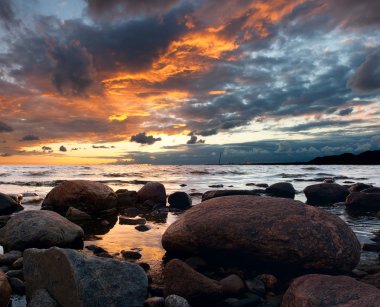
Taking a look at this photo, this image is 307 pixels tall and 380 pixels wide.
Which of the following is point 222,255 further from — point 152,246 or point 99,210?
point 99,210

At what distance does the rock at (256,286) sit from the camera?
5391mm

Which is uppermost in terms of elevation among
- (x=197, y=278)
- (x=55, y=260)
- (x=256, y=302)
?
(x=55, y=260)

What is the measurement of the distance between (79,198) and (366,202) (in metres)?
11.2

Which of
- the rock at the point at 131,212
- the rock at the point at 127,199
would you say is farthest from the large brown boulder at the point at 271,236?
the rock at the point at 127,199

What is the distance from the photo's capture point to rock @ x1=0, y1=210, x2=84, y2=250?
23.3ft

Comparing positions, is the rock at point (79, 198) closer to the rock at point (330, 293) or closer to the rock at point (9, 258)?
the rock at point (9, 258)

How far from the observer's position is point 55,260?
4.51 m

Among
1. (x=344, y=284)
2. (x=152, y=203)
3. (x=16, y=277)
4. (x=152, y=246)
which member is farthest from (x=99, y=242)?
(x=152, y=203)

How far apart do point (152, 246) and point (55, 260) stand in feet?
11.5

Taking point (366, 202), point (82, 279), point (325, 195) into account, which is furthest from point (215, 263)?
point (325, 195)

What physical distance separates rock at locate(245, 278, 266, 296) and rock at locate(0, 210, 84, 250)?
4.02m

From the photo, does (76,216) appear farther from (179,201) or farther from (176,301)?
(176,301)

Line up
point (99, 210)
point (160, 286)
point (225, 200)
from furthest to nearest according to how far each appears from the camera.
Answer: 1. point (99, 210)
2. point (225, 200)
3. point (160, 286)

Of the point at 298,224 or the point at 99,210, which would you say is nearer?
the point at 298,224
